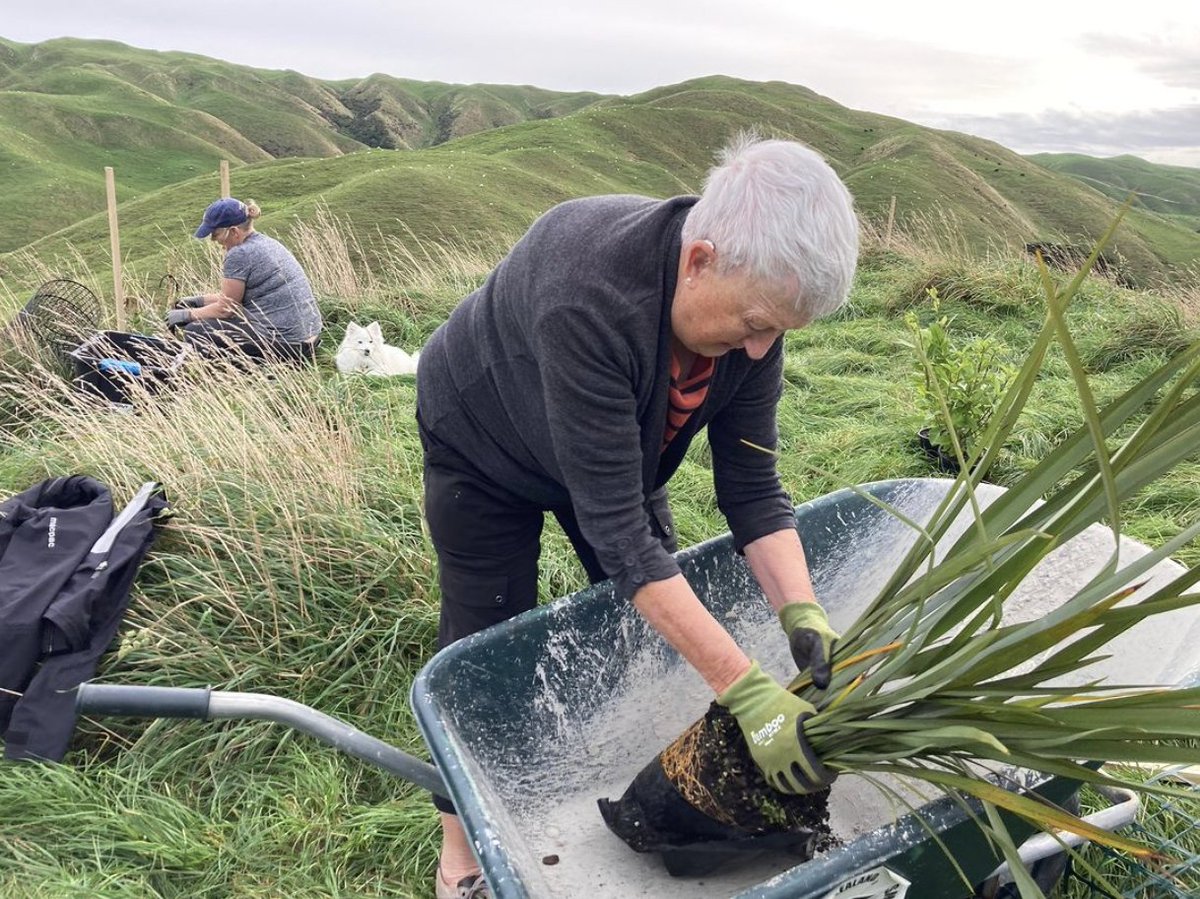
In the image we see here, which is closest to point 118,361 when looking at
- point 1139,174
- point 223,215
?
point 223,215

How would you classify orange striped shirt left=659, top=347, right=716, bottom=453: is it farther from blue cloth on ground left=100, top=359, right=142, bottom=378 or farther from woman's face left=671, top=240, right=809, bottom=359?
blue cloth on ground left=100, top=359, right=142, bottom=378

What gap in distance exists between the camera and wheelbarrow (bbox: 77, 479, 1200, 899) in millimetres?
1243

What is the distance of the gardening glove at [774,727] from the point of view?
4.30 feet

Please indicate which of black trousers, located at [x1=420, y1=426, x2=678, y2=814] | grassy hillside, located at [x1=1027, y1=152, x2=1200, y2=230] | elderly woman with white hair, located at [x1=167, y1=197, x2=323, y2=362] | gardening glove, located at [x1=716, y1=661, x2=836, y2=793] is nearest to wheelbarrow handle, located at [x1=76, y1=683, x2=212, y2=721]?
black trousers, located at [x1=420, y1=426, x2=678, y2=814]

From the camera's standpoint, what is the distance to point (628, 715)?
1.91 m

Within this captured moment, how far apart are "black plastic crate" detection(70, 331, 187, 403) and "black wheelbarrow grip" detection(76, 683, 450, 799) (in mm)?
2542

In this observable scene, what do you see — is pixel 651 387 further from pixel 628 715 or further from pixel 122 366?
pixel 122 366

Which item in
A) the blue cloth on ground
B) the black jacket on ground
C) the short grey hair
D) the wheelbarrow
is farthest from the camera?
the blue cloth on ground

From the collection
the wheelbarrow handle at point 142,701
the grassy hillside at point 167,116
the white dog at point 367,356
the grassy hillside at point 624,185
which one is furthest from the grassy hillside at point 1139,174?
the wheelbarrow handle at point 142,701

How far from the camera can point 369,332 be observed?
5.00 m

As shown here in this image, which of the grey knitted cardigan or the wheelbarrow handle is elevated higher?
the grey knitted cardigan

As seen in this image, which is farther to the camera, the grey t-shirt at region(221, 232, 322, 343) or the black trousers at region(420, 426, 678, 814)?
the grey t-shirt at region(221, 232, 322, 343)

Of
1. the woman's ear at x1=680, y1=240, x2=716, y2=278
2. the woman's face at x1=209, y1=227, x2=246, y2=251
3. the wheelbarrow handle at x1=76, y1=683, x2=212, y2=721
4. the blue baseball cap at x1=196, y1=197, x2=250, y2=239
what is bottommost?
the wheelbarrow handle at x1=76, y1=683, x2=212, y2=721

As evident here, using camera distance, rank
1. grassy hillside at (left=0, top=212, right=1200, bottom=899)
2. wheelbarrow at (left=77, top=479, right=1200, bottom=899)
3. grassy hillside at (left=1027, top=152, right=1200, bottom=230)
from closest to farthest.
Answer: wheelbarrow at (left=77, top=479, right=1200, bottom=899) < grassy hillside at (left=0, top=212, right=1200, bottom=899) < grassy hillside at (left=1027, top=152, right=1200, bottom=230)
